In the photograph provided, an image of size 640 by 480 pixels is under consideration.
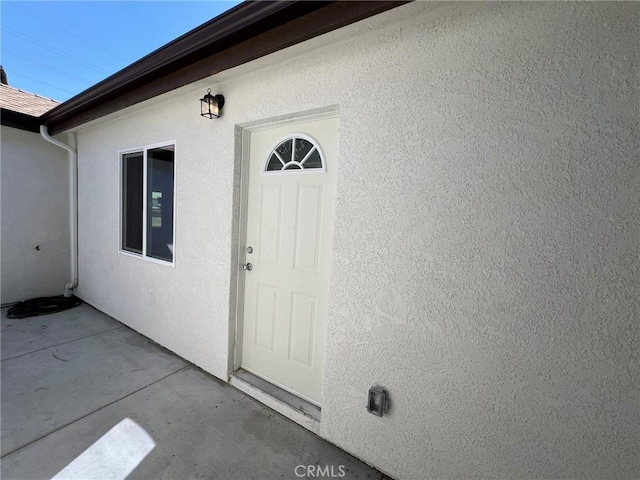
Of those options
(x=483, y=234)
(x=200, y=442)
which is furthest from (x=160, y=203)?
(x=483, y=234)

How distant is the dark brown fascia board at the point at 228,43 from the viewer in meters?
1.69

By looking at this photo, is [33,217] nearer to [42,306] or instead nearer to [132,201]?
[42,306]

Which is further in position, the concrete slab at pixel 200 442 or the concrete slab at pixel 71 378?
the concrete slab at pixel 71 378

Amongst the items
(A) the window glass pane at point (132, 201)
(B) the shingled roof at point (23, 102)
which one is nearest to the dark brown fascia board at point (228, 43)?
(A) the window glass pane at point (132, 201)

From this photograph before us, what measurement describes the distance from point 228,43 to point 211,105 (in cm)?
67

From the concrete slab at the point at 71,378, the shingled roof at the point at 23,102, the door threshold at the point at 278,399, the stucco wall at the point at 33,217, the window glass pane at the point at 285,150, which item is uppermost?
the shingled roof at the point at 23,102

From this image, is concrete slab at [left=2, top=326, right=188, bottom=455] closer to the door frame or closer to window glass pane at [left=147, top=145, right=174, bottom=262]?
the door frame

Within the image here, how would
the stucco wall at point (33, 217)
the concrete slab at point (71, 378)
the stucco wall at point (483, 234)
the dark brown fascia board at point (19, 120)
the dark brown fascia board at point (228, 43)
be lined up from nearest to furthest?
1. the stucco wall at point (483, 234)
2. the dark brown fascia board at point (228, 43)
3. the concrete slab at point (71, 378)
4. the dark brown fascia board at point (19, 120)
5. the stucco wall at point (33, 217)

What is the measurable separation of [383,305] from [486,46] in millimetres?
1672

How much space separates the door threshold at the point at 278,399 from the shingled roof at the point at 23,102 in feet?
18.5

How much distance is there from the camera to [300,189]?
2.48 meters
